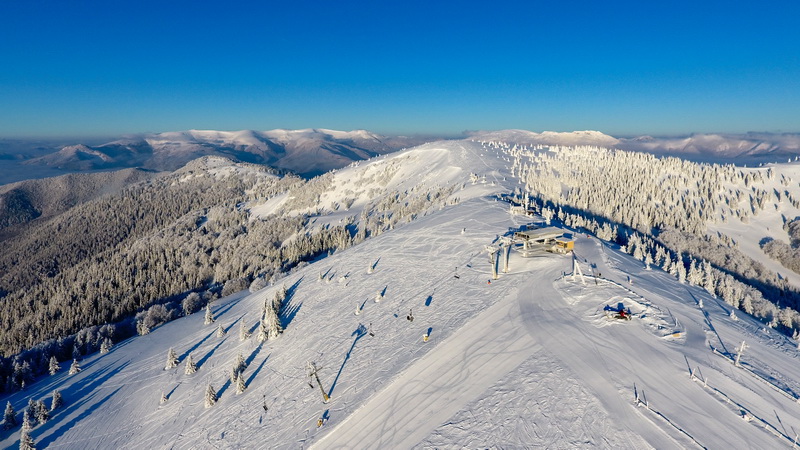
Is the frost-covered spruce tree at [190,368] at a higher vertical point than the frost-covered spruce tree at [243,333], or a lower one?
lower

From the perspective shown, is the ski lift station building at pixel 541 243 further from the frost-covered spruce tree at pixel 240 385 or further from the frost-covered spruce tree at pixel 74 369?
the frost-covered spruce tree at pixel 74 369

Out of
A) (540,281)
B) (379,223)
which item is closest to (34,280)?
(379,223)

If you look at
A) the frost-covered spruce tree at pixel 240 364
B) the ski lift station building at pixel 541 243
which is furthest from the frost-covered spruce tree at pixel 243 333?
the ski lift station building at pixel 541 243

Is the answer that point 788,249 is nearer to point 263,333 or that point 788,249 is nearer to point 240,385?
point 263,333

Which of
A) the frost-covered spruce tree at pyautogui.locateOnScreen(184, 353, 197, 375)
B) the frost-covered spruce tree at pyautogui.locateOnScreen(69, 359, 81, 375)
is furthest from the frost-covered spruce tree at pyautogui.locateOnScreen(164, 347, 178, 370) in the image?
the frost-covered spruce tree at pyautogui.locateOnScreen(69, 359, 81, 375)

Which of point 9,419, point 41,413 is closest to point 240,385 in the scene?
point 41,413

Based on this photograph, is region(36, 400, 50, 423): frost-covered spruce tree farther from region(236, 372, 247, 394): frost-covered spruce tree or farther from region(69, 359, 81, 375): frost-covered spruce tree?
region(236, 372, 247, 394): frost-covered spruce tree

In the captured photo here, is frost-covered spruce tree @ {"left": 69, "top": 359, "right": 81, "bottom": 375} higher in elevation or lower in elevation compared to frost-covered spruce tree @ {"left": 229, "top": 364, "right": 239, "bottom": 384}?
lower
